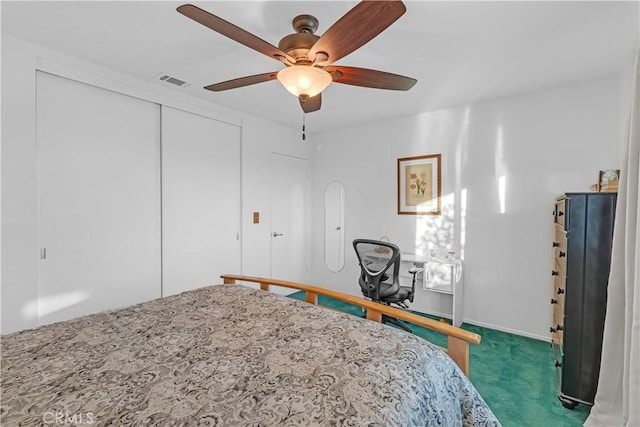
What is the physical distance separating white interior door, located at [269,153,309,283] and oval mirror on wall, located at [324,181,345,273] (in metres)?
0.34

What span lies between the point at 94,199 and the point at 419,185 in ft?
11.1

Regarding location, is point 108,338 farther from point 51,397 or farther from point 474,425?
point 474,425

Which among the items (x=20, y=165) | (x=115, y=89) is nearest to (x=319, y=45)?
(x=115, y=89)

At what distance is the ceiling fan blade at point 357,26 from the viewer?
3.88 ft

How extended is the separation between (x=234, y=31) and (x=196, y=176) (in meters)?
2.14

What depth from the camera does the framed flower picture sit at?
3.61 meters

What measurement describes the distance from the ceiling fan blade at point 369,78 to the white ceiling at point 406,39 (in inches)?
13.4

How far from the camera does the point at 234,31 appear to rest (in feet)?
4.63

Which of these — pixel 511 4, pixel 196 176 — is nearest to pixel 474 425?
pixel 511 4

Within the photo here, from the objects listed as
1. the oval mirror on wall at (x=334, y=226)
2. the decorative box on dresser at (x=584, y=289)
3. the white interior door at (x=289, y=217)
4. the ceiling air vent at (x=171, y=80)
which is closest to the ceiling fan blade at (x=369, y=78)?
the decorative box on dresser at (x=584, y=289)

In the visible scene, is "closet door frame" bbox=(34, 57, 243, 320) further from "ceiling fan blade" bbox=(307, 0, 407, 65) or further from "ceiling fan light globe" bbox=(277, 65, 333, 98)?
"ceiling fan blade" bbox=(307, 0, 407, 65)

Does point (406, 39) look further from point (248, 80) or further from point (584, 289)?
point (584, 289)

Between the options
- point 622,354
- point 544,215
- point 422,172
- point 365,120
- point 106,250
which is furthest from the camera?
point 365,120

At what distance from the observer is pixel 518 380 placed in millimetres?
2289
